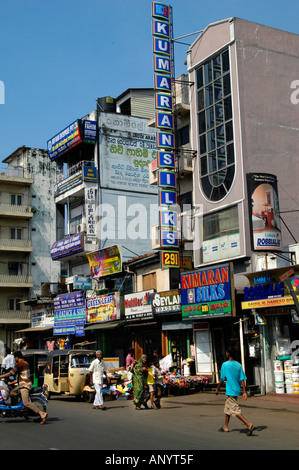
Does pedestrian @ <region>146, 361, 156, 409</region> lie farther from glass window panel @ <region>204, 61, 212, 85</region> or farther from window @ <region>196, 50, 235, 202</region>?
glass window panel @ <region>204, 61, 212, 85</region>

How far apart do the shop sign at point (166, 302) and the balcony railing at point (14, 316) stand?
77.5 ft

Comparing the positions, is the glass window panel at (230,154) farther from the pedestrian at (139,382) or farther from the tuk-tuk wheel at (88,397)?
the tuk-tuk wheel at (88,397)

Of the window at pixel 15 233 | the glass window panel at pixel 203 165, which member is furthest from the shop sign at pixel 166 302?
the window at pixel 15 233

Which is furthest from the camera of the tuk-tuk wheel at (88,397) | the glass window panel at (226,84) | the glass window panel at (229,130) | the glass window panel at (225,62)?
the glass window panel at (225,62)

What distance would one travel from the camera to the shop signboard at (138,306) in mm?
29252

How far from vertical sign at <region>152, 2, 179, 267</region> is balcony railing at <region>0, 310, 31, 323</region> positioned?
81.7ft

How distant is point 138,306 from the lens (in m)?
30.3

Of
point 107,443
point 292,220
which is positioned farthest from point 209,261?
point 107,443

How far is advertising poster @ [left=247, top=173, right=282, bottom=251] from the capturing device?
22.6 meters

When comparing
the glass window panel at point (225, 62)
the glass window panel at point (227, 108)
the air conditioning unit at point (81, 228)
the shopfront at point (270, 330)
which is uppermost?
the glass window panel at point (225, 62)

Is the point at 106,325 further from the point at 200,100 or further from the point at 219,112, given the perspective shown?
the point at 219,112

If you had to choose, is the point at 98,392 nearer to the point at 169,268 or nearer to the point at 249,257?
the point at 249,257

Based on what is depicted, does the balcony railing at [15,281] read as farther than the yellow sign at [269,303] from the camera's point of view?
Yes
